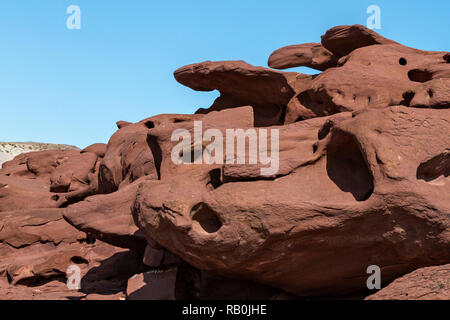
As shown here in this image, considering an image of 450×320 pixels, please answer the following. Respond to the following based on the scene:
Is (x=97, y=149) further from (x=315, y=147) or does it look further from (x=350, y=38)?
(x=315, y=147)

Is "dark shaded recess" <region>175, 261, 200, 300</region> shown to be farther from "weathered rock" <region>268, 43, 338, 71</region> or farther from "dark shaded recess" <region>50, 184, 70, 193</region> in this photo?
"dark shaded recess" <region>50, 184, 70, 193</region>

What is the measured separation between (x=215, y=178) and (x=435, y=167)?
242 centimetres

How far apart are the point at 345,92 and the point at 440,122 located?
91.4 inches

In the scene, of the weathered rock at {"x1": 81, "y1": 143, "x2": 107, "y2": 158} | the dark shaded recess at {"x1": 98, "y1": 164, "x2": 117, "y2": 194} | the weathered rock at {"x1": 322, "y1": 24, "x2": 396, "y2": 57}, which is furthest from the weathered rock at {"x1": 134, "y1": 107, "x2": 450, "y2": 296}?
the weathered rock at {"x1": 81, "y1": 143, "x2": 107, "y2": 158}

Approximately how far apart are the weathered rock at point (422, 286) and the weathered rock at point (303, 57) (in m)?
5.71

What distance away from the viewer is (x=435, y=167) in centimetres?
459

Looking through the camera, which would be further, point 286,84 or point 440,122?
point 286,84

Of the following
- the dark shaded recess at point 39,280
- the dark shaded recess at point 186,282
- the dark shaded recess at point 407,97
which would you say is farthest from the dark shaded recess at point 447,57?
the dark shaded recess at point 39,280

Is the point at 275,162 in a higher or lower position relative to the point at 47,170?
lower

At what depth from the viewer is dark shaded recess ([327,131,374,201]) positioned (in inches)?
187

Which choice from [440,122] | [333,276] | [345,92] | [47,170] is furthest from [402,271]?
[47,170]

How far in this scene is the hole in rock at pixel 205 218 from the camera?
4.82 meters
